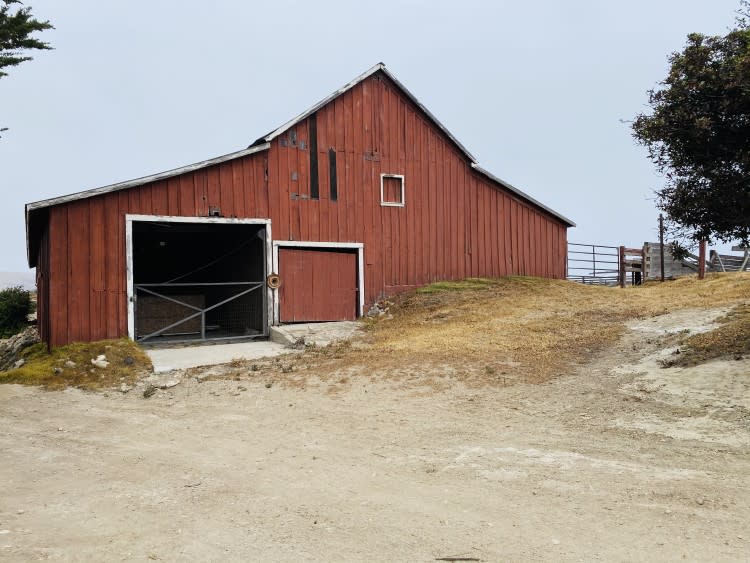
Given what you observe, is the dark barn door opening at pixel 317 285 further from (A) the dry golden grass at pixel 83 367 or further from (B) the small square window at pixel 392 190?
(A) the dry golden grass at pixel 83 367

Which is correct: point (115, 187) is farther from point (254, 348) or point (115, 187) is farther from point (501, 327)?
point (501, 327)

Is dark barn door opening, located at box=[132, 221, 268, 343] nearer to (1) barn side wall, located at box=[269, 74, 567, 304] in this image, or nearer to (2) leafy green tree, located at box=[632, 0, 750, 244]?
(1) barn side wall, located at box=[269, 74, 567, 304]

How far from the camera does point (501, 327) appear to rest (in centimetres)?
1378

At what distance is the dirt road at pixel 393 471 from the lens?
427cm

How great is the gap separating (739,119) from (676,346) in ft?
13.7

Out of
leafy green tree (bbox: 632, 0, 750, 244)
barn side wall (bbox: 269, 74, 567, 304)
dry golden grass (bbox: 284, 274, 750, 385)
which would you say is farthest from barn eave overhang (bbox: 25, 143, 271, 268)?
leafy green tree (bbox: 632, 0, 750, 244)

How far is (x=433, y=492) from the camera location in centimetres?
529

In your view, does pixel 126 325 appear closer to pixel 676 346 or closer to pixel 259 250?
pixel 259 250

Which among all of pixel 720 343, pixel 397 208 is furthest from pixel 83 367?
pixel 720 343

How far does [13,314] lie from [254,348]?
18.4 meters

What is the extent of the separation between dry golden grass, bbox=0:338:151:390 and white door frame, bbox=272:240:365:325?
4037 millimetres

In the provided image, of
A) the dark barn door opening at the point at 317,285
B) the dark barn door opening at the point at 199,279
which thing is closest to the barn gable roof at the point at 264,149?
the dark barn door opening at the point at 199,279

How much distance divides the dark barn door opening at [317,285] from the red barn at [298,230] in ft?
0.11

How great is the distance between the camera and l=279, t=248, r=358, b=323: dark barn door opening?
640 inches
